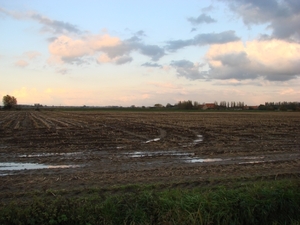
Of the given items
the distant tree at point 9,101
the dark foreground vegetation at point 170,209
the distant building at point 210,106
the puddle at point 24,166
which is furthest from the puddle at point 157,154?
the distant tree at point 9,101

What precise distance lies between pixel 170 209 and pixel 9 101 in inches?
6345

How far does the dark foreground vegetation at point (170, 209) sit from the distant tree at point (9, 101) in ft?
499

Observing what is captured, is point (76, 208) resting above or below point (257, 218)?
above

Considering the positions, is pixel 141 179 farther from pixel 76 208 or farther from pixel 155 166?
pixel 76 208

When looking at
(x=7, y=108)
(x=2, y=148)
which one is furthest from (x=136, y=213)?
(x=7, y=108)

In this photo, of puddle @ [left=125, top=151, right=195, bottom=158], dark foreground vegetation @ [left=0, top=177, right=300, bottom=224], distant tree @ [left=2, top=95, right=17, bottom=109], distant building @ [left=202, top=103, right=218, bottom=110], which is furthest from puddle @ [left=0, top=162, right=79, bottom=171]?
distant building @ [left=202, top=103, right=218, bottom=110]

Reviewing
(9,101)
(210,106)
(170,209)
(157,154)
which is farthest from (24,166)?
(210,106)

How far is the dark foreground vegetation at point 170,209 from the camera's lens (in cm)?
530

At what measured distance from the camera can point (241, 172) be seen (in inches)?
385

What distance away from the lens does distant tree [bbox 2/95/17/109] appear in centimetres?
14212

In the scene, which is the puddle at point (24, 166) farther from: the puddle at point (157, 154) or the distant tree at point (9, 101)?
the distant tree at point (9, 101)

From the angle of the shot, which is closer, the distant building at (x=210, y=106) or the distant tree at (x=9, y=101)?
the distant tree at (x=9, y=101)

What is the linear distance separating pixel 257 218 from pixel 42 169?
7.64 metres

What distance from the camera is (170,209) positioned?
5680mm
